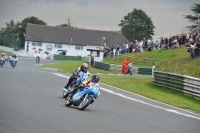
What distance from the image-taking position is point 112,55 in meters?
59.7

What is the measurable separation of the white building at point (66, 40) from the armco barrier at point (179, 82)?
7524 cm

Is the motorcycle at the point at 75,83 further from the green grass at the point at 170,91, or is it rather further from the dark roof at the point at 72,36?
the dark roof at the point at 72,36

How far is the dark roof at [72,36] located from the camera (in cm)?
10838

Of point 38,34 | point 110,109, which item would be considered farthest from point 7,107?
point 38,34

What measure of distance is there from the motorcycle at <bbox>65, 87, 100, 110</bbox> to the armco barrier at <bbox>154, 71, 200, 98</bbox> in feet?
36.9

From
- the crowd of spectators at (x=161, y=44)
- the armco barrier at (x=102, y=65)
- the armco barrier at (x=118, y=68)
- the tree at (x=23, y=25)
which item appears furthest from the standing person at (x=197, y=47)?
the tree at (x=23, y=25)

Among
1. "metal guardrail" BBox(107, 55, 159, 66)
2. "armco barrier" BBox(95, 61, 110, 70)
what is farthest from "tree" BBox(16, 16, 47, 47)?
"armco barrier" BBox(95, 61, 110, 70)

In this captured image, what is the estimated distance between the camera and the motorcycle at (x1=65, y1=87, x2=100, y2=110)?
15.7m

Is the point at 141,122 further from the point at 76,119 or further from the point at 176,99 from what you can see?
the point at 176,99

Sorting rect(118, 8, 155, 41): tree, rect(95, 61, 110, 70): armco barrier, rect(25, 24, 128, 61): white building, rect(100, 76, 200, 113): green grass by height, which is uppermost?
rect(118, 8, 155, 41): tree

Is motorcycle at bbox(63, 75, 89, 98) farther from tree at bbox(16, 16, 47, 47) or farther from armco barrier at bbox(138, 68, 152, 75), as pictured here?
tree at bbox(16, 16, 47, 47)

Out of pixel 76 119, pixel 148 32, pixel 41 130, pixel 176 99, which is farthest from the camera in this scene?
pixel 148 32

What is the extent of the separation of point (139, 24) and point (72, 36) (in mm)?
18083

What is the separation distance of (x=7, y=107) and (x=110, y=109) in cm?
473
